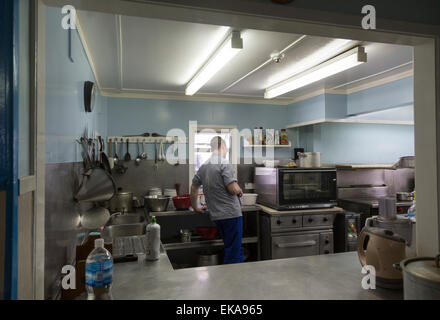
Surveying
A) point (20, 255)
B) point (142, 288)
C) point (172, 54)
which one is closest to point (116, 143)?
point (172, 54)

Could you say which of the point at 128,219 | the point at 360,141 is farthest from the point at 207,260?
the point at 360,141

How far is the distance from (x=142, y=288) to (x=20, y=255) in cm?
59

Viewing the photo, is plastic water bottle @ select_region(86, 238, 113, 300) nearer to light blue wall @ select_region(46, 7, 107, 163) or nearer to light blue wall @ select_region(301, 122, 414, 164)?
light blue wall @ select_region(46, 7, 107, 163)

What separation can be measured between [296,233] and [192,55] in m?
2.40

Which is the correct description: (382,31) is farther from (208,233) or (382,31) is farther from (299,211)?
(208,233)

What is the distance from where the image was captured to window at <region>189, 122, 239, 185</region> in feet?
14.0

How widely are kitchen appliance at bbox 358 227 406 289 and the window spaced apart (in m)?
3.08

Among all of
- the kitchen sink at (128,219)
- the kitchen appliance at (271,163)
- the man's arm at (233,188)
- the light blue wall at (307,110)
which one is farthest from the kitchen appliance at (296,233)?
the kitchen sink at (128,219)

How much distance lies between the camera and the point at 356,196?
14.4 ft

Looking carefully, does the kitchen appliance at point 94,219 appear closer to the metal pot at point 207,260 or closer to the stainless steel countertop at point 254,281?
the stainless steel countertop at point 254,281

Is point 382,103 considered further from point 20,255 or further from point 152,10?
point 20,255

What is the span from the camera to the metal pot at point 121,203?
11.7ft

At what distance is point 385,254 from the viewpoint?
3.86ft

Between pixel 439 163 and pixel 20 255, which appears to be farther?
pixel 439 163
